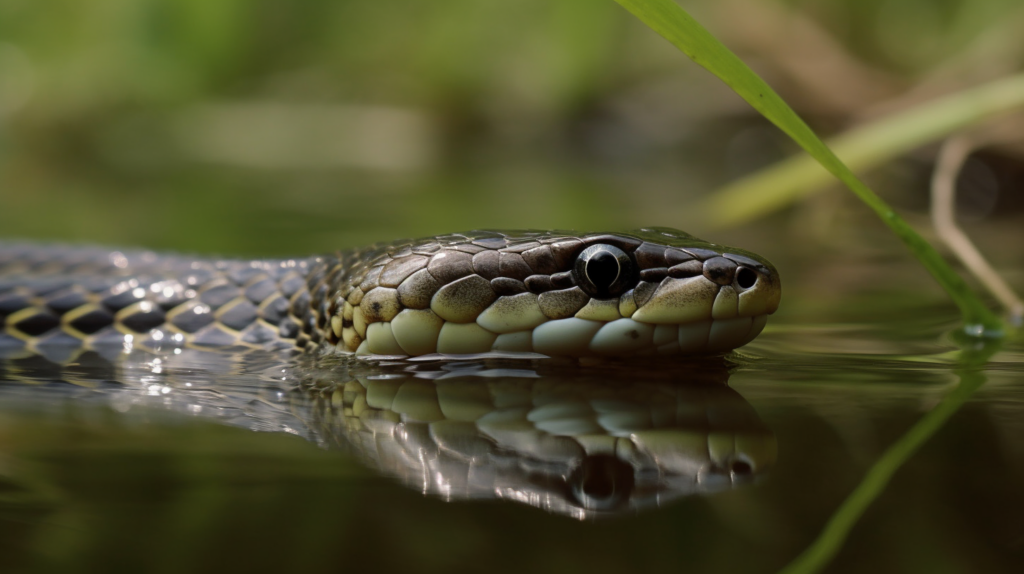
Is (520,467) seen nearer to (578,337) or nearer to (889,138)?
(578,337)

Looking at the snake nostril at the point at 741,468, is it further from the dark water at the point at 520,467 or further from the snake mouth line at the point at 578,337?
the snake mouth line at the point at 578,337

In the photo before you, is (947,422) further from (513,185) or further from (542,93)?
(542,93)

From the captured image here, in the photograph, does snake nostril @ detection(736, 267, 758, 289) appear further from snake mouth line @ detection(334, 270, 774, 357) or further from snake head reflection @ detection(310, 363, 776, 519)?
snake head reflection @ detection(310, 363, 776, 519)

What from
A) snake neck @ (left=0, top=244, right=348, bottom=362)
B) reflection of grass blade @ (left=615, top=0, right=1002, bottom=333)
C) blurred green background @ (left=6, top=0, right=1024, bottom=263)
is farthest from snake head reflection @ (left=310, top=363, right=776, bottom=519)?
blurred green background @ (left=6, top=0, right=1024, bottom=263)

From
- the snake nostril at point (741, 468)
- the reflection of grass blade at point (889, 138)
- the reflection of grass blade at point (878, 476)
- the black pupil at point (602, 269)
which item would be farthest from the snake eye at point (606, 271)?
the reflection of grass blade at point (889, 138)

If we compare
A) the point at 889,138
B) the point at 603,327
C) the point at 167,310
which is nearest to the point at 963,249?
the point at 889,138

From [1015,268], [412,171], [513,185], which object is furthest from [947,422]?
[412,171]
